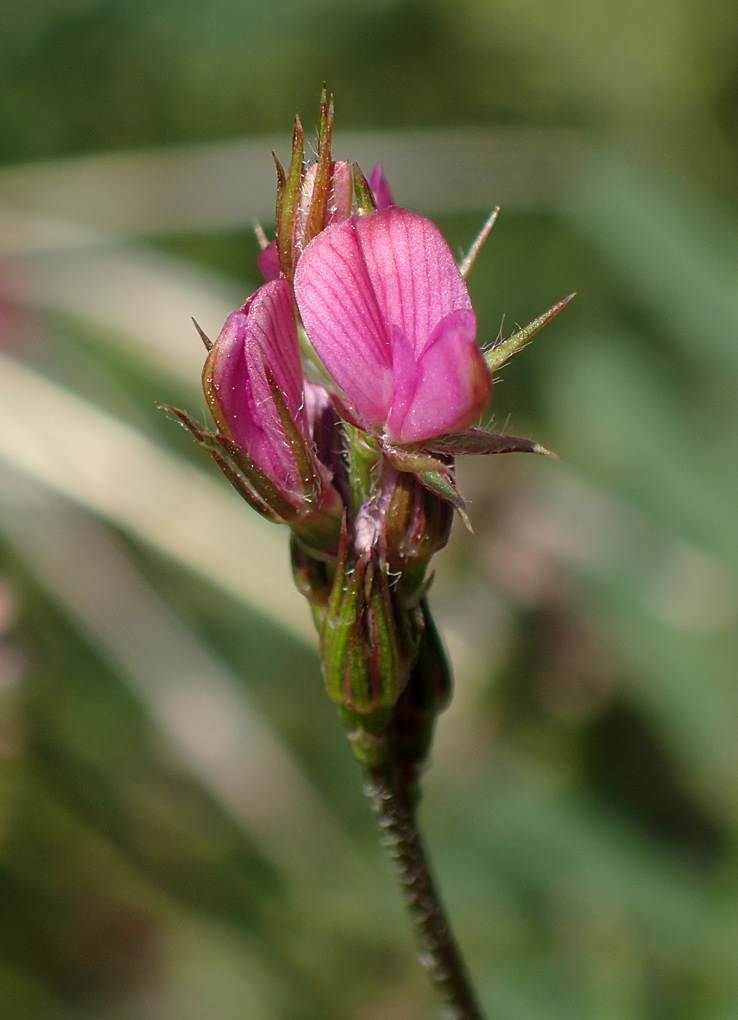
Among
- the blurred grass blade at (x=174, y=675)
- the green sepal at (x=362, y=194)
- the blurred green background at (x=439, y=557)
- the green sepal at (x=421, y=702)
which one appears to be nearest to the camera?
the green sepal at (x=362, y=194)

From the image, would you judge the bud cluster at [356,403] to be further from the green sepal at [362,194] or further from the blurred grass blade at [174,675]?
the blurred grass blade at [174,675]

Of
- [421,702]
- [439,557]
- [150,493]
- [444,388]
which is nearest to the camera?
[444,388]

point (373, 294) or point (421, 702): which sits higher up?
point (373, 294)

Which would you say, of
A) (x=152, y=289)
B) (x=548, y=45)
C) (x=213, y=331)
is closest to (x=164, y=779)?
(x=213, y=331)

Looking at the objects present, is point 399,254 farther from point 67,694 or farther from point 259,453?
point 67,694

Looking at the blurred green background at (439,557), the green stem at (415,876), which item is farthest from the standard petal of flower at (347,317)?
the blurred green background at (439,557)

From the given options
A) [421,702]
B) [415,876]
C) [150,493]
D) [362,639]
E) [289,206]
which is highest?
[150,493]

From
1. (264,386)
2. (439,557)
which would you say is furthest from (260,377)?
(439,557)

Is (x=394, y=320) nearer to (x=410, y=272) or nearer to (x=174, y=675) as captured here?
(x=410, y=272)
